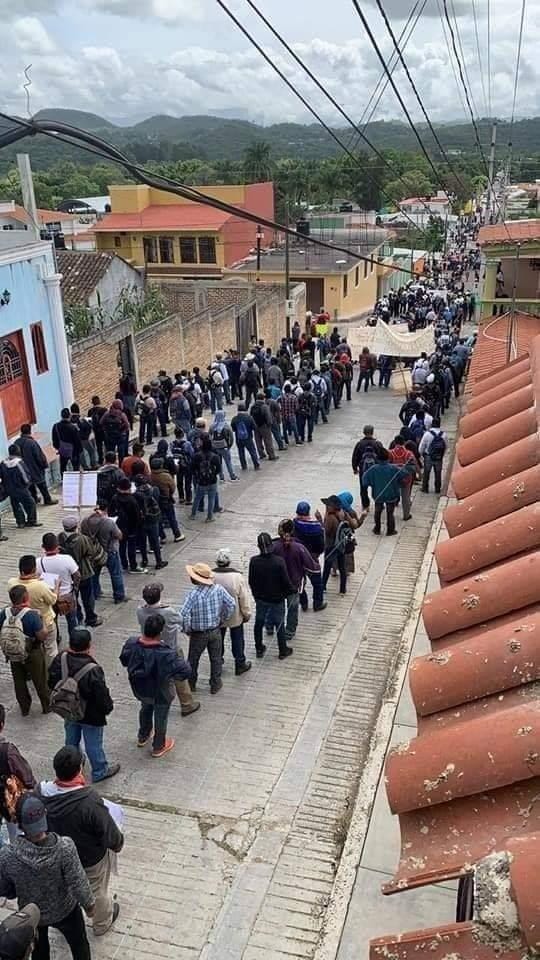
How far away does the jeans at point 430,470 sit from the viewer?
486 inches

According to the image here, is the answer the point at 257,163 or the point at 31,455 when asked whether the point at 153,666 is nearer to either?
the point at 31,455

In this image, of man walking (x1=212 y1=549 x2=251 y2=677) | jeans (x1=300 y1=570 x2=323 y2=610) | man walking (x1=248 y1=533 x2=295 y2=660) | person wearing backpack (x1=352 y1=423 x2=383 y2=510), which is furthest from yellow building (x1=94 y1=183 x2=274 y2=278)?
man walking (x1=212 y1=549 x2=251 y2=677)

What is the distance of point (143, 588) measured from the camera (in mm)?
8336

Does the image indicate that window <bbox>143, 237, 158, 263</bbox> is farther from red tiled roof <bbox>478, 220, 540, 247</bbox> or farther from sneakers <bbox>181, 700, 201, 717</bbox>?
sneakers <bbox>181, 700, 201, 717</bbox>

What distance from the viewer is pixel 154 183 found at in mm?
5184

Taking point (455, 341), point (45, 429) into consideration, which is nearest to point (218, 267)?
point (455, 341)

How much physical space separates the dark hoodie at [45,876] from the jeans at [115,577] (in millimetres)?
4650

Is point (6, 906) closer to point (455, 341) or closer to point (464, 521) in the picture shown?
point (464, 521)

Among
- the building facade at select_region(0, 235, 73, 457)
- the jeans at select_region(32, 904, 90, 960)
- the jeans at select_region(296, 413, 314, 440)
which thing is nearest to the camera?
the jeans at select_region(32, 904, 90, 960)

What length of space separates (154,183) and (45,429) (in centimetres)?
961

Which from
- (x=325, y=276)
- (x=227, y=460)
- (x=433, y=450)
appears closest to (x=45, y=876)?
(x=227, y=460)

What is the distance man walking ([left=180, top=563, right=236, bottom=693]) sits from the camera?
22.2ft

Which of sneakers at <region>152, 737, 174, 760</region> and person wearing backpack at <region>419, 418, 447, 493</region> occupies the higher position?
person wearing backpack at <region>419, 418, 447, 493</region>

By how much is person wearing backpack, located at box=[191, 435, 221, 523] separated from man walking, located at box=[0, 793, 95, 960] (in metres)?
7.28
